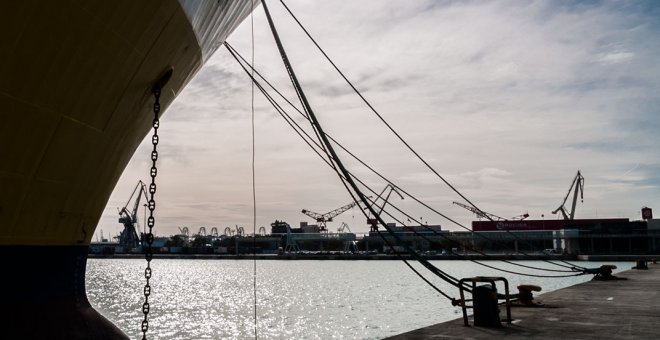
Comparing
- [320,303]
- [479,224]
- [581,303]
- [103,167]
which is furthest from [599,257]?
[103,167]

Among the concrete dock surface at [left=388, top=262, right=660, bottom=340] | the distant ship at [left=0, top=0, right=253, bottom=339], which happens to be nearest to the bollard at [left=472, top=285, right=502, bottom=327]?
the concrete dock surface at [left=388, top=262, right=660, bottom=340]

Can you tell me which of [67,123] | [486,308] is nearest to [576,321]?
[486,308]

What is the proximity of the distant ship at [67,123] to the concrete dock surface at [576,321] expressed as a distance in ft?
21.2

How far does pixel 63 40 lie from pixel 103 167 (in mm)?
2460

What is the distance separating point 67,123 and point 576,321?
1221 cm

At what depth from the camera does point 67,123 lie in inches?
260

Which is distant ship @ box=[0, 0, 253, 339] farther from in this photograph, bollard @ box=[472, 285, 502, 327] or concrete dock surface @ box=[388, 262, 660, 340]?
bollard @ box=[472, 285, 502, 327]

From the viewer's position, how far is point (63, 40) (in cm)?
593

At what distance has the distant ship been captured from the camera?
5.78 meters

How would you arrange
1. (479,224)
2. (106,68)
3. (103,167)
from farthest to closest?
(479,224) → (103,167) → (106,68)

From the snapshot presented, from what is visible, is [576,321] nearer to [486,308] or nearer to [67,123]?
[486,308]

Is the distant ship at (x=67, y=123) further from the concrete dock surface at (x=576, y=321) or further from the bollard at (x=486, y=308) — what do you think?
the bollard at (x=486, y=308)

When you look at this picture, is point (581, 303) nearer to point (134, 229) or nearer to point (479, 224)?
point (479, 224)

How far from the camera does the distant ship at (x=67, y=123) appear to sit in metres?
5.78
